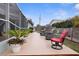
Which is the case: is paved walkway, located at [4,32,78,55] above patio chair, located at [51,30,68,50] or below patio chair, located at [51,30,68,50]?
below

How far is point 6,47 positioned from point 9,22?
2.64 feet

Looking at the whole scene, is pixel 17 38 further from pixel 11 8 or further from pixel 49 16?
pixel 49 16

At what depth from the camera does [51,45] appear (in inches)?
241

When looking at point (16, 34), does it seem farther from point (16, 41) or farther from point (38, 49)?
point (38, 49)

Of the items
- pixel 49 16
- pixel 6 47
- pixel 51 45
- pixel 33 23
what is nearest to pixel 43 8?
pixel 49 16

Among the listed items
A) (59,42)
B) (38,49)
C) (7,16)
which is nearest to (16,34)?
(7,16)

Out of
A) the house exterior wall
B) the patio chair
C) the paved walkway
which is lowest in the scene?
the paved walkway

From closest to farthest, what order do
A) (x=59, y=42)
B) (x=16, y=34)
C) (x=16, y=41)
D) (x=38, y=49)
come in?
(x=16, y=41)
(x=16, y=34)
(x=38, y=49)
(x=59, y=42)

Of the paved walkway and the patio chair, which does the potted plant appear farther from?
the patio chair

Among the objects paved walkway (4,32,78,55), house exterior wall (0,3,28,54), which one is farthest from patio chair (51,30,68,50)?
house exterior wall (0,3,28,54)

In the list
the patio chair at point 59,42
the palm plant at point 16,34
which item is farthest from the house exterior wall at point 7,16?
the patio chair at point 59,42

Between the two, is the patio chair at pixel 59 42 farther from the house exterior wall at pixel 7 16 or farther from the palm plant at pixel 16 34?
the house exterior wall at pixel 7 16

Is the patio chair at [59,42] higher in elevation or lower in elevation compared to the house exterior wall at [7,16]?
lower

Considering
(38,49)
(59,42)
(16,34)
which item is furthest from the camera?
(59,42)
